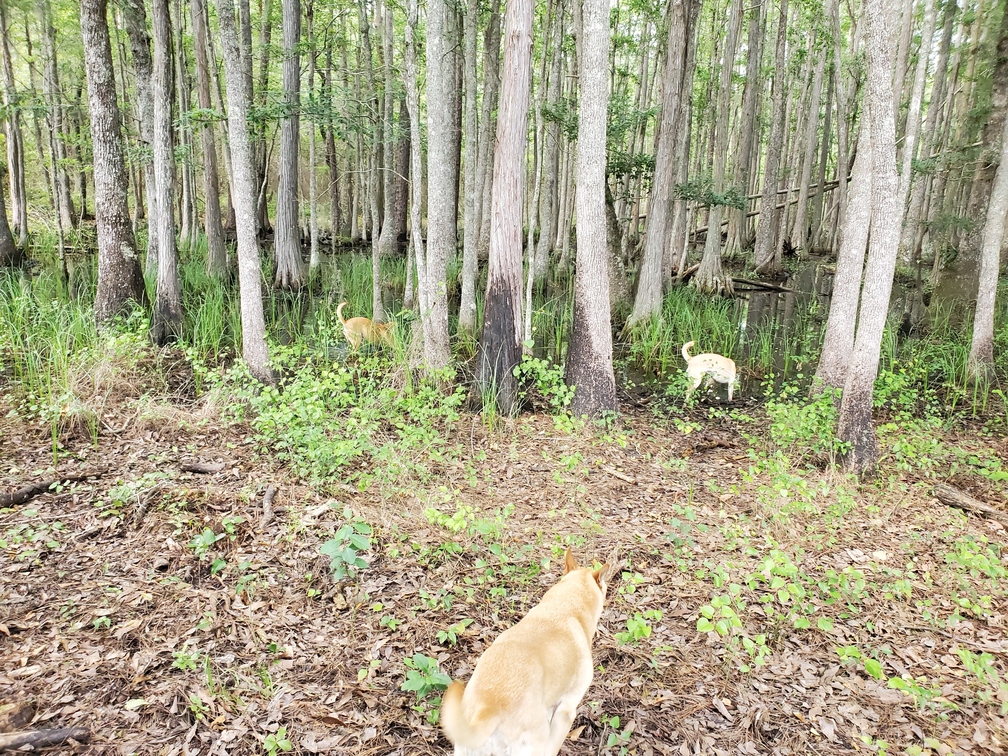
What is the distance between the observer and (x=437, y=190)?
762 cm

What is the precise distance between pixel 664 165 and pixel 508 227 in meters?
5.62

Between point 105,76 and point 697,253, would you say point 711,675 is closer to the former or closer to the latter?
point 105,76

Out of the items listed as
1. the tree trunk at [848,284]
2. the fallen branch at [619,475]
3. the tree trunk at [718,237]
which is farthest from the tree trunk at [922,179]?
the fallen branch at [619,475]

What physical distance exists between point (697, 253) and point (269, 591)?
2502 centimetres

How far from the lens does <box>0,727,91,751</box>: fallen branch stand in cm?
236

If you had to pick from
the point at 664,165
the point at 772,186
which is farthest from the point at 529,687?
the point at 772,186

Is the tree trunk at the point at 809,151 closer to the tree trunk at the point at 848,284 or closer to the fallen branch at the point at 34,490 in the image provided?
the tree trunk at the point at 848,284

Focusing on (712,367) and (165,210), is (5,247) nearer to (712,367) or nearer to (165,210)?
(165,210)

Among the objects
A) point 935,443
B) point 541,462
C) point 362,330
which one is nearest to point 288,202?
point 362,330

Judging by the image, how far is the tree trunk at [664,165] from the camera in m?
10.8

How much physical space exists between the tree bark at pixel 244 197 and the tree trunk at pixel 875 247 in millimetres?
6475

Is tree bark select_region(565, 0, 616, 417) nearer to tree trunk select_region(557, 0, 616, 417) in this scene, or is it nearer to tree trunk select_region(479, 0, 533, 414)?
tree trunk select_region(557, 0, 616, 417)

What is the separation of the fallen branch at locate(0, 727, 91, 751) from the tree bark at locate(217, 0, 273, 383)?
4732 mm

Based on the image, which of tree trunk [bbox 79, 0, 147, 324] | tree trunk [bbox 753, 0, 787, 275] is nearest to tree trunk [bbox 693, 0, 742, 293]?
tree trunk [bbox 753, 0, 787, 275]
